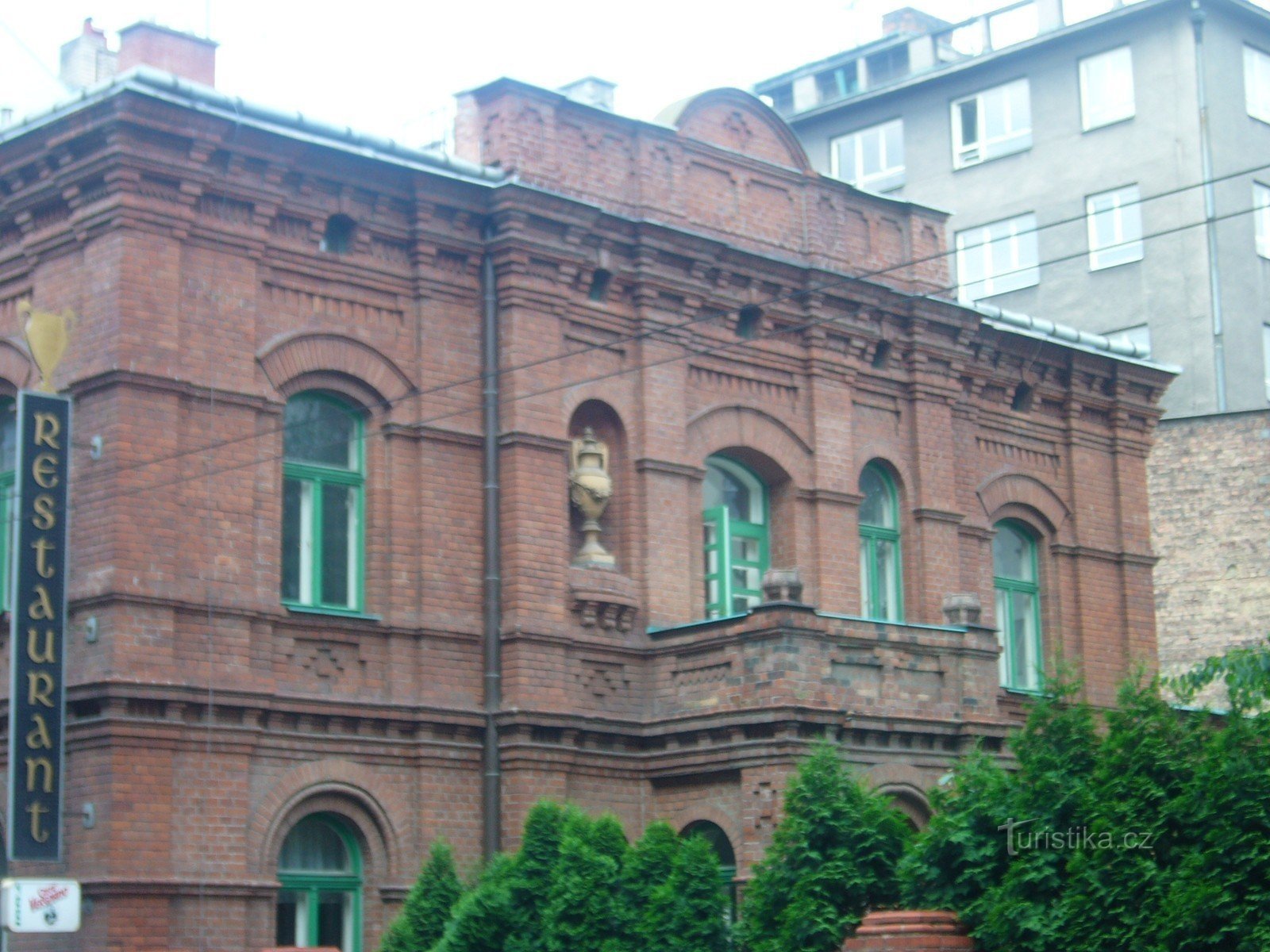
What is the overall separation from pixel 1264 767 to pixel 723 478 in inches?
466

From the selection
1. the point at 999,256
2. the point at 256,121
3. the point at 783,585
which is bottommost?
the point at 783,585

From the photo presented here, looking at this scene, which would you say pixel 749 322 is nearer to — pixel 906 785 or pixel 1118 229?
pixel 906 785

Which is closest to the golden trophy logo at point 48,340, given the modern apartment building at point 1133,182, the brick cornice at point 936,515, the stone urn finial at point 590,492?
the stone urn finial at point 590,492

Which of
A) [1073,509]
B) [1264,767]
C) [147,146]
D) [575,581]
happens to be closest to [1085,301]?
[1073,509]

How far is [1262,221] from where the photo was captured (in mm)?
45031

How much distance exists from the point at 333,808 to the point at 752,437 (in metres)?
7.43

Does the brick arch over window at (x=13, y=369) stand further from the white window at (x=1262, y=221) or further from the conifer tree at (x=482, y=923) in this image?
the white window at (x=1262, y=221)

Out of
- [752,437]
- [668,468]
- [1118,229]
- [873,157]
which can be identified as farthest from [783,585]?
[873,157]

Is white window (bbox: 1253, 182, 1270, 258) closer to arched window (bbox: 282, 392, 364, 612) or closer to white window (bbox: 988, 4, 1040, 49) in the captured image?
white window (bbox: 988, 4, 1040, 49)

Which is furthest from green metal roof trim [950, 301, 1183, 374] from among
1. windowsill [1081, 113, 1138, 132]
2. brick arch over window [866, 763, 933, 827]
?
windowsill [1081, 113, 1138, 132]

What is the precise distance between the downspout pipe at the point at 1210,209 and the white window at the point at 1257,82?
5.49 feet

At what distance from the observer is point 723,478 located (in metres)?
26.8

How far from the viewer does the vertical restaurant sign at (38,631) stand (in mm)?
19906

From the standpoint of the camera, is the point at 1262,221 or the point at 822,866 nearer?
the point at 822,866
